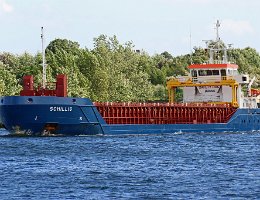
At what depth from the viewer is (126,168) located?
49.2 metres

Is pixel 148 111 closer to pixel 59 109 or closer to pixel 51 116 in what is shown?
pixel 59 109

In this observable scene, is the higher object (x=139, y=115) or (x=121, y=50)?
(x=121, y=50)

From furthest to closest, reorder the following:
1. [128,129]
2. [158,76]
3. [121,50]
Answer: [158,76] < [121,50] < [128,129]

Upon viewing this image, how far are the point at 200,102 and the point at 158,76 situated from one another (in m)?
58.3

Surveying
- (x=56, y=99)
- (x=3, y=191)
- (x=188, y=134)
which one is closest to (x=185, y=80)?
(x=188, y=134)

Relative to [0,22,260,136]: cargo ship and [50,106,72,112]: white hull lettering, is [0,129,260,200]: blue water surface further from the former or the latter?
Result: [50,106,72,112]: white hull lettering

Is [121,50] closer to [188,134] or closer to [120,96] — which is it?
[120,96]

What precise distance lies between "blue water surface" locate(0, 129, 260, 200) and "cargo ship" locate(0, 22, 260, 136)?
1560mm

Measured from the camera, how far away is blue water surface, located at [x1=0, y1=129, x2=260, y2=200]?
40875 mm

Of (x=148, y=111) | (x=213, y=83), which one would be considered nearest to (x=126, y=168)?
(x=148, y=111)

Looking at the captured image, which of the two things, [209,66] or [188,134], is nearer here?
[188,134]

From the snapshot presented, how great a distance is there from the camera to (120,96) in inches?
4542

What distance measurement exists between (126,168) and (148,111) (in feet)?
99.6

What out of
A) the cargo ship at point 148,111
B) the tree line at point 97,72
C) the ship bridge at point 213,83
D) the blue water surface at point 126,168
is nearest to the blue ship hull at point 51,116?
the cargo ship at point 148,111
